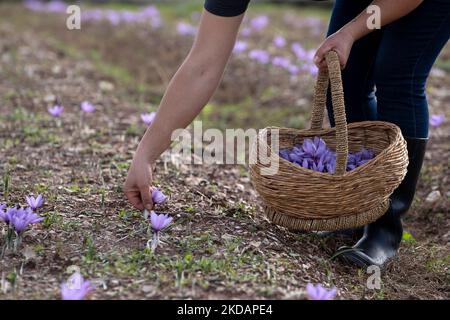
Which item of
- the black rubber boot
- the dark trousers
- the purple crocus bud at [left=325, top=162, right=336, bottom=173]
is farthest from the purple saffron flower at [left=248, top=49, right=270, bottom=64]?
the purple crocus bud at [left=325, top=162, right=336, bottom=173]

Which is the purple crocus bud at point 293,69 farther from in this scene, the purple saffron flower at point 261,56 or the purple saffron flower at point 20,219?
the purple saffron flower at point 20,219

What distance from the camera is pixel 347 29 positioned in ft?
7.61

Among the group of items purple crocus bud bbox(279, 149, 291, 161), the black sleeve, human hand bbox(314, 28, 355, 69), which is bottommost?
purple crocus bud bbox(279, 149, 291, 161)

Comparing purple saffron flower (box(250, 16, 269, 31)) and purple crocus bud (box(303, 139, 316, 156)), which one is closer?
purple crocus bud (box(303, 139, 316, 156))

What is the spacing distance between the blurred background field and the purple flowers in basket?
0.30 m

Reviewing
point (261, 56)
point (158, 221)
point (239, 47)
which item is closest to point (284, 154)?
point (158, 221)

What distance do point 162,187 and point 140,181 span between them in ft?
2.01

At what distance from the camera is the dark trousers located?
2430 mm

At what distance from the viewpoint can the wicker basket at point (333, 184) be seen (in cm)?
226

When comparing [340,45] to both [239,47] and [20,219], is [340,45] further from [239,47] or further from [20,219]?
[239,47]

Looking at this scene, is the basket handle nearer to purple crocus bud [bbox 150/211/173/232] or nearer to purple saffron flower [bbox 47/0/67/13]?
purple crocus bud [bbox 150/211/173/232]

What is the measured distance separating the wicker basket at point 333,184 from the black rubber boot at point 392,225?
17 cm
